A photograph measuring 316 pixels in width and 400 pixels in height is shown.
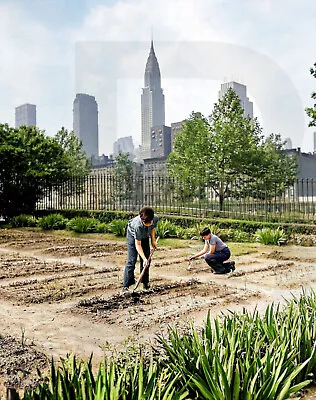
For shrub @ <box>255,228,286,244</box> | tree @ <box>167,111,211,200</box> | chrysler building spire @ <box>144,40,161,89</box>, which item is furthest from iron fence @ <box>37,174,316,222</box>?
chrysler building spire @ <box>144,40,161,89</box>

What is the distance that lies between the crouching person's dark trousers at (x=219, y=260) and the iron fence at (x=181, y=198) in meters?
6.40

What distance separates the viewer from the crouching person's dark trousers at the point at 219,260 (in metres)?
7.86

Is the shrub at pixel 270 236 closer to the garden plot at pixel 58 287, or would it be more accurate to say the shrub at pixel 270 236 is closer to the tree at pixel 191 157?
the tree at pixel 191 157

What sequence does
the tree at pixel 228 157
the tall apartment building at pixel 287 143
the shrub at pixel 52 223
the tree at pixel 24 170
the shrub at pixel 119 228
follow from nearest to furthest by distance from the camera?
the shrub at pixel 119 228 < the shrub at pixel 52 223 < the tree at pixel 24 170 < the tree at pixel 228 157 < the tall apartment building at pixel 287 143

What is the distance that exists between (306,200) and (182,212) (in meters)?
4.29

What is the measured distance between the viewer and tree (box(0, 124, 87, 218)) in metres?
18.8

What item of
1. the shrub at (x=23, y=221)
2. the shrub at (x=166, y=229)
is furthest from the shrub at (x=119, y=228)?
the shrub at (x=23, y=221)

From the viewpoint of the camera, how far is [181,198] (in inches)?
637

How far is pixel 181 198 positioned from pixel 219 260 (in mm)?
8396

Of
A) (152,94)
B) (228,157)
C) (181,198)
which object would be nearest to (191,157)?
(228,157)

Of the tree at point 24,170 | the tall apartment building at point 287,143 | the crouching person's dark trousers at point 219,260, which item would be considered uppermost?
the tall apartment building at point 287,143

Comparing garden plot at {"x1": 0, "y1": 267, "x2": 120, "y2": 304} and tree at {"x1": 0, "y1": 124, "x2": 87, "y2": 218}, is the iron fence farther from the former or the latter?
garden plot at {"x1": 0, "y1": 267, "x2": 120, "y2": 304}

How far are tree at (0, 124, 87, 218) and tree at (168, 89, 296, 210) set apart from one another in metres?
6.04

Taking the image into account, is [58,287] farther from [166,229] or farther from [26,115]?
[26,115]
